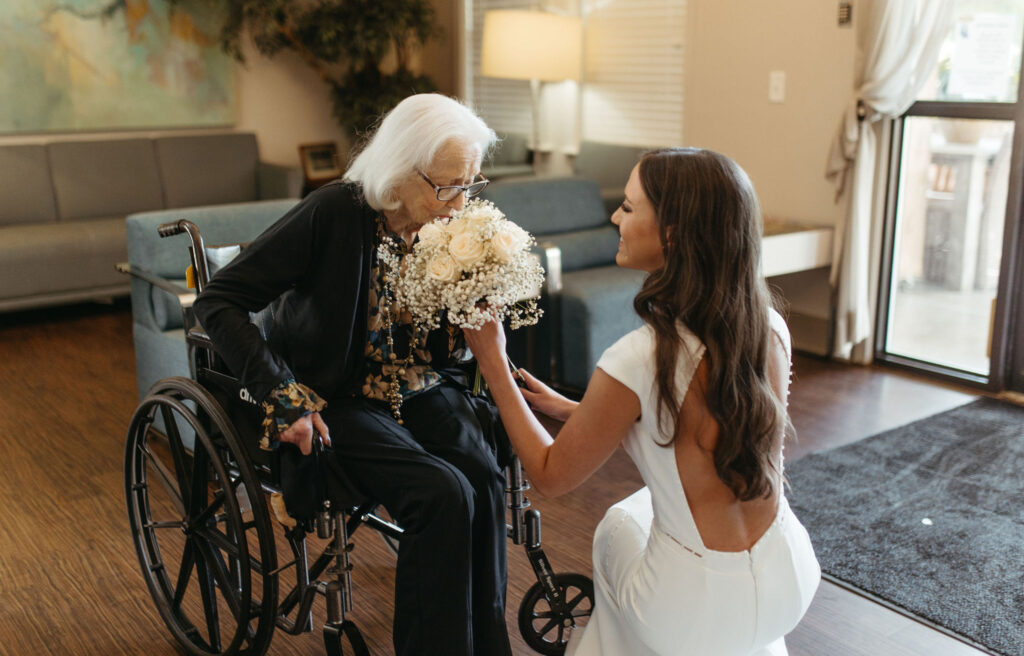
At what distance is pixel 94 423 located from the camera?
3.48 m

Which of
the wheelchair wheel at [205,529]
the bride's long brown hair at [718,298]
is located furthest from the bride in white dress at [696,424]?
the wheelchair wheel at [205,529]

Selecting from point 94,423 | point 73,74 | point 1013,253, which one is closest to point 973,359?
point 1013,253

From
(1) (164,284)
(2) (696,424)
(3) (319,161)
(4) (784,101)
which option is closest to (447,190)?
(2) (696,424)

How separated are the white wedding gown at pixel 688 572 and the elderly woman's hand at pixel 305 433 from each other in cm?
55

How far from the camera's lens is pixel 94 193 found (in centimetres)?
539

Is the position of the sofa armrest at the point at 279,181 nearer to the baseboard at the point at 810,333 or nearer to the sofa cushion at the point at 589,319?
the sofa cushion at the point at 589,319

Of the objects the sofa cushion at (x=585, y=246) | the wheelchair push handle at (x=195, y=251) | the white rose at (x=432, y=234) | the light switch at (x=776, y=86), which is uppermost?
the light switch at (x=776, y=86)

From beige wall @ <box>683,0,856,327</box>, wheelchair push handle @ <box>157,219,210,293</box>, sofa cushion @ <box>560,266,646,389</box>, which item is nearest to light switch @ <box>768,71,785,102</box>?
beige wall @ <box>683,0,856,327</box>

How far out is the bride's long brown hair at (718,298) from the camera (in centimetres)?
138

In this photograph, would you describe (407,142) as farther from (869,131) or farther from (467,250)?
(869,131)

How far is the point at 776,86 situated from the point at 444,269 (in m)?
3.01

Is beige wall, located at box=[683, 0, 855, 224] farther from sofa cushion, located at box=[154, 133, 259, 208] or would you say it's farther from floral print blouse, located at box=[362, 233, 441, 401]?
sofa cushion, located at box=[154, 133, 259, 208]

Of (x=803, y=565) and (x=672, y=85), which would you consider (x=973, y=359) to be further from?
(x=803, y=565)

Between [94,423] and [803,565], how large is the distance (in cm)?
278
